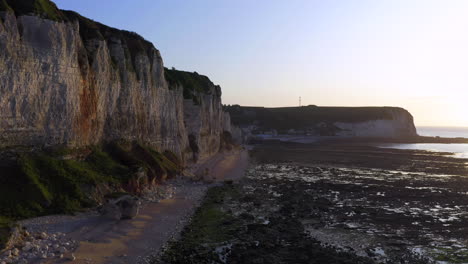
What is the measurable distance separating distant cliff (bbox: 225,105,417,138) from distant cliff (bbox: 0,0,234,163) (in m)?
71.9

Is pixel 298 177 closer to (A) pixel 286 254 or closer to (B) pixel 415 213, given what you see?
(B) pixel 415 213

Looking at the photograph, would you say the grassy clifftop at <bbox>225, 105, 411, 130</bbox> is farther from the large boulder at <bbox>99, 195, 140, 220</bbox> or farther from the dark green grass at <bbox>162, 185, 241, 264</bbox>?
the large boulder at <bbox>99, 195, 140, 220</bbox>

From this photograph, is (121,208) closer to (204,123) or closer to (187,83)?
(204,123)

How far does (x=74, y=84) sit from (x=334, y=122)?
4076 inches

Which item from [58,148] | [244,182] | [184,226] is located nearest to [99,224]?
[184,226]

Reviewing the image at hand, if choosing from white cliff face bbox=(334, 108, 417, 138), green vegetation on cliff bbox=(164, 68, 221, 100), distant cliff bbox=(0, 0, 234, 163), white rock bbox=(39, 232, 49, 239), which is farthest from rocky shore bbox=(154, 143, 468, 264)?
white cliff face bbox=(334, 108, 417, 138)

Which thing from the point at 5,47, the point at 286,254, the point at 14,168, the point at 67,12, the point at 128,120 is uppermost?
the point at 67,12

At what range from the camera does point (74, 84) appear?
20641 millimetres

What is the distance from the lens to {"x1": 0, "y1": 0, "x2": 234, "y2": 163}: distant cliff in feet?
55.3

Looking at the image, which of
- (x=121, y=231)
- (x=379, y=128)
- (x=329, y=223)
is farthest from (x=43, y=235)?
(x=379, y=128)

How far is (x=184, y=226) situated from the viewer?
17.3 meters

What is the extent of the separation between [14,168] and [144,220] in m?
6.01

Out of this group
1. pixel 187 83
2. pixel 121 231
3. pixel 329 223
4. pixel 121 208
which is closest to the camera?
pixel 121 231

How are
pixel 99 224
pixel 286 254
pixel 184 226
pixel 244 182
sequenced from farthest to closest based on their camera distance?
pixel 244 182 < pixel 184 226 < pixel 99 224 < pixel 286 254
